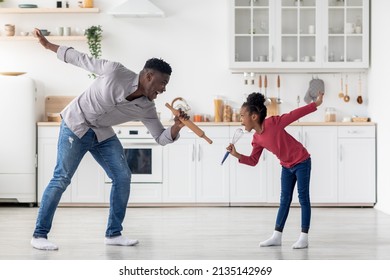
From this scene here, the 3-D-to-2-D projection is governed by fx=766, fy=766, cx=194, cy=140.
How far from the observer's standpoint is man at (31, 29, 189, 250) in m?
4.33

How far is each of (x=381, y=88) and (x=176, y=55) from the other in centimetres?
Answer: 208

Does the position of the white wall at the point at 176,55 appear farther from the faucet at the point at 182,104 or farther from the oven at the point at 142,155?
the oven at the point at 142,155

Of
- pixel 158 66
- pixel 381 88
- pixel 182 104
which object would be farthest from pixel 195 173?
pixel 158 66

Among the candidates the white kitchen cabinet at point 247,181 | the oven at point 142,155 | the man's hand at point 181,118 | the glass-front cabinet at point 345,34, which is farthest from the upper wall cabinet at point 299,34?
the man's hand at point 181,118

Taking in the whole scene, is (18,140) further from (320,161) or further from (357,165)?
(357,165)

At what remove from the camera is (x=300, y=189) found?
15.1ft

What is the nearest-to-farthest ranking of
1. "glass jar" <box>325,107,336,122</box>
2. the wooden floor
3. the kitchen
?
1. the wooden floor
2. "glass jar" <box>325,107,336,122</box>
3. the kitchen

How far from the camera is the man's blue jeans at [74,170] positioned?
4426 mm

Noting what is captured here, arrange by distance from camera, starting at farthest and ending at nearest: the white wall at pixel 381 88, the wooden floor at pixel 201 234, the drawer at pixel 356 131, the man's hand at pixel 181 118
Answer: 1. the drawer at pixel 356 131
2. the white wall at pixel 381 88
3. the wooden floor at pixel 201 234
4. the man's hand at pixel 181 118

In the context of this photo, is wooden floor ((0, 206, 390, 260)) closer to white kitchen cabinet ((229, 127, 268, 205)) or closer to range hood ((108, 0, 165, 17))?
white kitchen cabinet ((229, 127, 268, 205))

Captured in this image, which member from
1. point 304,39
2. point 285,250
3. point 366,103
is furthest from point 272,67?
point 285,250

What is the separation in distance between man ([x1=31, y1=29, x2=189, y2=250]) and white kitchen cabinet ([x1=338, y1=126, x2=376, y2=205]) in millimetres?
3229

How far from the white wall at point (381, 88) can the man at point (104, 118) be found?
3096 millimetres

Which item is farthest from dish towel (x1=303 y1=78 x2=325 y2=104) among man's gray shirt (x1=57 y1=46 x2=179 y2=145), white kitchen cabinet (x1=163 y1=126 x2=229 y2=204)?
man's gray shirt (x1=57 y1=46 x2=179 y2=145)
